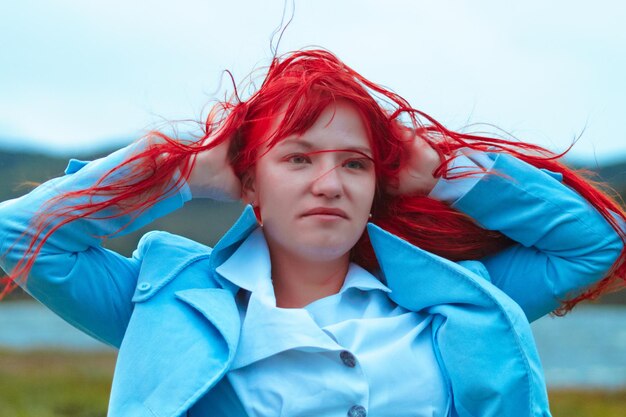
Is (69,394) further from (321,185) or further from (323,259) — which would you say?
(321,185)

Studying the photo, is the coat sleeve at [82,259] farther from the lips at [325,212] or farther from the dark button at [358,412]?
the dark button at [358,412]

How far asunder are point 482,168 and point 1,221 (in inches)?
47.6

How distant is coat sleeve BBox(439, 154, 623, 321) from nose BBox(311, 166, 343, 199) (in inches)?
14.5

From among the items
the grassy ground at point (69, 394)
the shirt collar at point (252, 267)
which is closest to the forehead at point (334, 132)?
the shirt collar at point (252, 267)

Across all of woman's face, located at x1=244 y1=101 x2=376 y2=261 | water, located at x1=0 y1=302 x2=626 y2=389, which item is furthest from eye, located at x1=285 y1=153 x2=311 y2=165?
water, located at x1=0 y1=302 x2=626 y2=389

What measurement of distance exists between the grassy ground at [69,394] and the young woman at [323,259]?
629 cm

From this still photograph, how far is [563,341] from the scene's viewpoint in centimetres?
2631

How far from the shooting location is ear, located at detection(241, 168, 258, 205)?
2.47 m

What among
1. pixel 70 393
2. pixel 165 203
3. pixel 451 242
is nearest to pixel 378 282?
pixel 451 242

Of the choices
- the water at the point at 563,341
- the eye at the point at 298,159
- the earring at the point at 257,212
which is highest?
the eye at the point at 298,159

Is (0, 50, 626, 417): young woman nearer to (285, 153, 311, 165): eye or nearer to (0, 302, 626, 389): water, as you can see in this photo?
(285, 153, 311, 165): eye

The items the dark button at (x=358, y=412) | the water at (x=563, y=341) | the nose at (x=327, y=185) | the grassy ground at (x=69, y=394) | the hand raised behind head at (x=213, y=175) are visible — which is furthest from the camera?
the water at (x=563, y=341)

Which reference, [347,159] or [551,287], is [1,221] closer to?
[347,159]

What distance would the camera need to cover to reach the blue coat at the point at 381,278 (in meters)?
2.20
